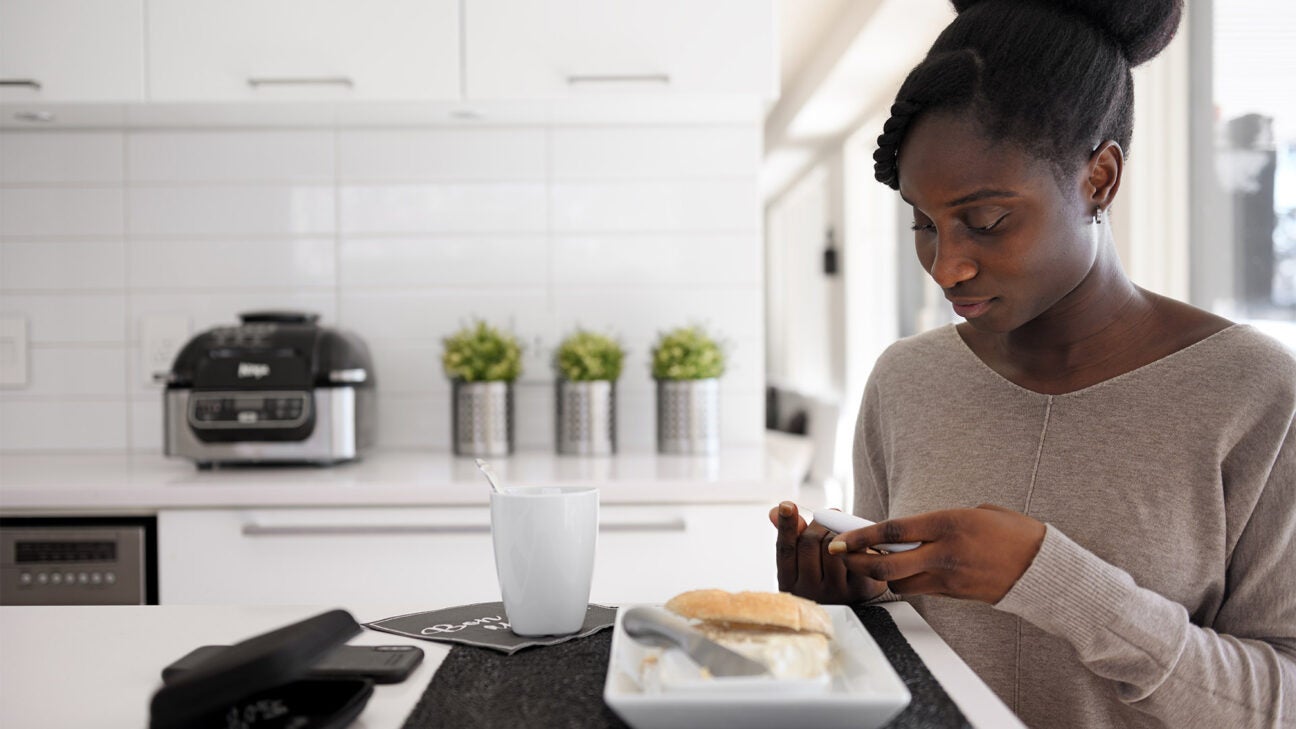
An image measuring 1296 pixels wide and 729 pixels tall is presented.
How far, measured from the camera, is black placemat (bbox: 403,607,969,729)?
0.63 m

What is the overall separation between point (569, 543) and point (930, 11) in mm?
2710

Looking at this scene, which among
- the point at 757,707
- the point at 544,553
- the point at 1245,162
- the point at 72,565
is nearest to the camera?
the point at 757,707

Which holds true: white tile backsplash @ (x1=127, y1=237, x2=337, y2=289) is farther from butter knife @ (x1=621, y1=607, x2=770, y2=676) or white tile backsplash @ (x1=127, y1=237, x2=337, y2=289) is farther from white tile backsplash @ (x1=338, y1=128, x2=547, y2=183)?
butter knife @ (x1=621, y1=607, x2=770, y2=676)

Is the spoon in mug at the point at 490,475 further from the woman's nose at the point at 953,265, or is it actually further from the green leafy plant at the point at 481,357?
the green leafy plant at the point at 481,357

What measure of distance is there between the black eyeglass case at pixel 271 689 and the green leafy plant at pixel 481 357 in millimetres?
1611

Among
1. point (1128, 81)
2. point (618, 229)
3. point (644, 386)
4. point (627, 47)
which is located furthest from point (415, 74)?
point (1128, 81)

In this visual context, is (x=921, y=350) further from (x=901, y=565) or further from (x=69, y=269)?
(x=69, y=269)

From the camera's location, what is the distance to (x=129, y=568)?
1891 millimetres

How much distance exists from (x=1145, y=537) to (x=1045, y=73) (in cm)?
44

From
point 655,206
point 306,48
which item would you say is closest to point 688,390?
point 655,206

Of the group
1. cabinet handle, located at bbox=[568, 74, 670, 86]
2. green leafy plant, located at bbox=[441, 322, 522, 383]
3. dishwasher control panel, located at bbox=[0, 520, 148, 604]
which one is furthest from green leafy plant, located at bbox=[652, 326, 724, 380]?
dishwasher control panel, located at bbox=[0, 520, 148, 604]

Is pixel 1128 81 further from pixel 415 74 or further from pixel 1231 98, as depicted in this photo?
pixel 415 74

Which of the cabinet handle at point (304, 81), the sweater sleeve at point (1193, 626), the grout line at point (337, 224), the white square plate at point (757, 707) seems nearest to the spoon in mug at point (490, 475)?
the white square plate at point (757, 707)

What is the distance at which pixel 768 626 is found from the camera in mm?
667
